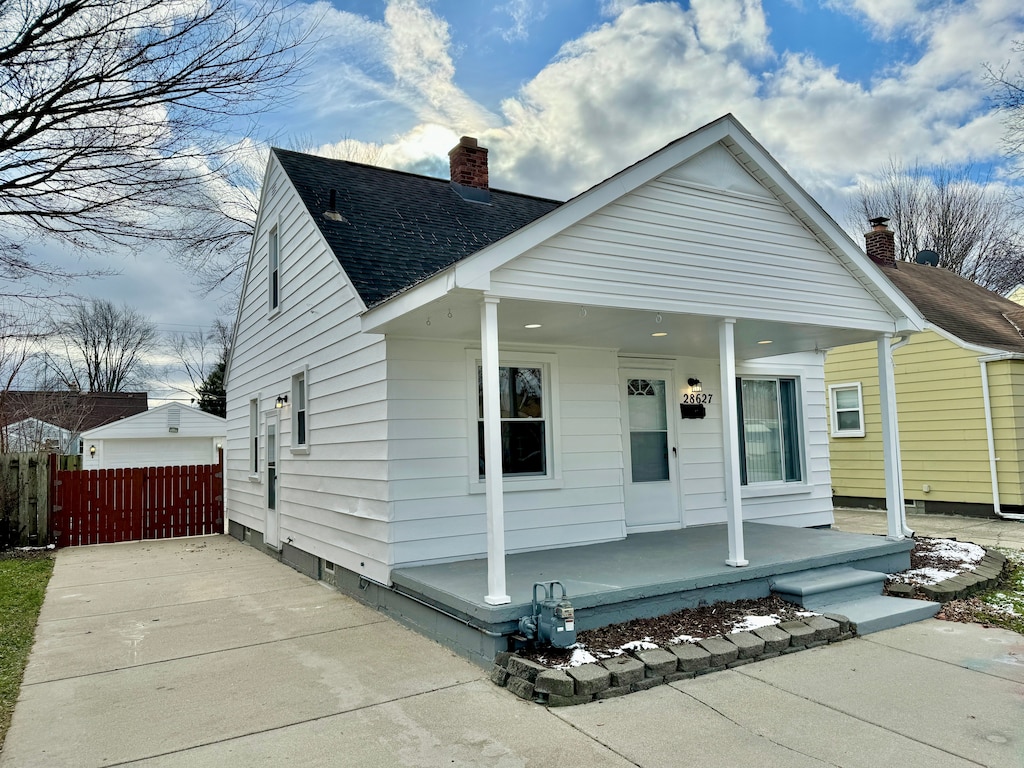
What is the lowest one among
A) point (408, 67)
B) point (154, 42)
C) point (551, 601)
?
point (551, 601)

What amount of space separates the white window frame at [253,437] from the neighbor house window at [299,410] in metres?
2.15

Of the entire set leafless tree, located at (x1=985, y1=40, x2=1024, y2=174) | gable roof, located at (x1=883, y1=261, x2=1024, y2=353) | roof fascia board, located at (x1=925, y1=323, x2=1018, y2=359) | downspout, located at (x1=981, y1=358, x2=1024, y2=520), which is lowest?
downspout, located at (x1=981, y1=358, x2=1024, y2=520)

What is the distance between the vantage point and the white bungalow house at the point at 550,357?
551 centimetres

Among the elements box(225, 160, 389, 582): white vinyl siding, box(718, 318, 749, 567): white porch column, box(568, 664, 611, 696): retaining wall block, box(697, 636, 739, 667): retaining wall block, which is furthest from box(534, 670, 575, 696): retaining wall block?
box(225, 160, 389, 582): white vinyl siding

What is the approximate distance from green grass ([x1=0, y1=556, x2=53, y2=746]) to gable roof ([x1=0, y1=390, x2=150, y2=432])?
21.5 feet

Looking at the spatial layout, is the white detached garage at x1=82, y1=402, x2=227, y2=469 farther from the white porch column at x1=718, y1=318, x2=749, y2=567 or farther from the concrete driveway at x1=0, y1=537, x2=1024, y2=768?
the white porch column at x1=718, y1=318, x2=749, y2=567

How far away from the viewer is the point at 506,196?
421 inches

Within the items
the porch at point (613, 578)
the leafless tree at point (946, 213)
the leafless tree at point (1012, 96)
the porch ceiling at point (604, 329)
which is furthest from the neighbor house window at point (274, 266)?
the leafless tree at point (946, 213)

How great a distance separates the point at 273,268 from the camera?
10016 mm

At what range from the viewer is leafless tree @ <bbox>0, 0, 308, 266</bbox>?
232 inches

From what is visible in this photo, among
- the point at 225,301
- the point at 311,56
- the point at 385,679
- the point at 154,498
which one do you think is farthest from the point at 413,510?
the point at 225,301

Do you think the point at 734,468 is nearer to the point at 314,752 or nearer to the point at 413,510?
the point at 413,510

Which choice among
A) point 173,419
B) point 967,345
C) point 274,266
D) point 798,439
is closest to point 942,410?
point 967,345

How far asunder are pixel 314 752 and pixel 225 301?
1938cm
